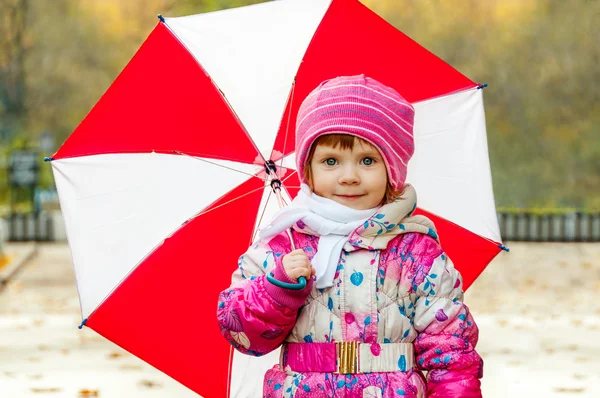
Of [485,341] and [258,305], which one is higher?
[485,341]

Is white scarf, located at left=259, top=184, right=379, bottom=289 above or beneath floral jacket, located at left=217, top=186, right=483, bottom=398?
above

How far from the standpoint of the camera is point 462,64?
27.1 meters

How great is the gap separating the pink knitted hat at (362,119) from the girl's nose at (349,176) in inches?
3.5

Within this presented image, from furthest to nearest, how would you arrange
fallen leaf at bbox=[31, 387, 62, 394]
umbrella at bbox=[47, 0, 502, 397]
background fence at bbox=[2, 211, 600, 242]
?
background fence at bbox=[2, 211, 600, 242] → fallen leaf at bbox=[31, 387, 62, 394] → umbrella at bbox=[47, 0, 502, 397]

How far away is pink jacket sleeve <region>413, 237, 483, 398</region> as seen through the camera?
2.54 metres

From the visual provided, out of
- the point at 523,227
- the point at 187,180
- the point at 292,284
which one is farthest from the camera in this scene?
the point at 523,227

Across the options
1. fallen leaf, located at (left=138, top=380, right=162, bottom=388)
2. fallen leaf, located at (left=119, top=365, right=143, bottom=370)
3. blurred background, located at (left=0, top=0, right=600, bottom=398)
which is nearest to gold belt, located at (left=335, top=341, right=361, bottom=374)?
blurred background, located at (left=0, top=0, right=600, bottom=398)

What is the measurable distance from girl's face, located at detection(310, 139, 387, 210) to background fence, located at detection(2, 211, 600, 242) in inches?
692

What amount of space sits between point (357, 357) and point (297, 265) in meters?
0.30

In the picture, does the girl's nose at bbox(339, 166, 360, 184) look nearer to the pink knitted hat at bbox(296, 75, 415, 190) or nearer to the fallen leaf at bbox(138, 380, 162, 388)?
the pink knitted hat at bbox(296, 75, 415, 190)

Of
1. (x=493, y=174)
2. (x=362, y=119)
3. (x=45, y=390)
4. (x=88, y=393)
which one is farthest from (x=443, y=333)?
(x=493, y=174)

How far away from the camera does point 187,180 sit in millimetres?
3486

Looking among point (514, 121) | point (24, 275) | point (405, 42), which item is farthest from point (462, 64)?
point (405, 42)

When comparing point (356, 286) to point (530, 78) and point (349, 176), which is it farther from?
point (530, 78)
